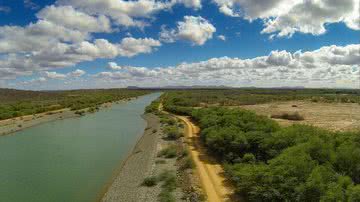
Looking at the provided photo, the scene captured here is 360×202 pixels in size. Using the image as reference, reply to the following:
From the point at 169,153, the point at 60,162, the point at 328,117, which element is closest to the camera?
the point at 60,162

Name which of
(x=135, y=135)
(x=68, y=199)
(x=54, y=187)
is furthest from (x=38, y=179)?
(x=135, y=135)

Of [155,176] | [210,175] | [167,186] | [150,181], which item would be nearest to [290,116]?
[210,175]

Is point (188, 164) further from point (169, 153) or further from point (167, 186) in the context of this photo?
point (169, 153)

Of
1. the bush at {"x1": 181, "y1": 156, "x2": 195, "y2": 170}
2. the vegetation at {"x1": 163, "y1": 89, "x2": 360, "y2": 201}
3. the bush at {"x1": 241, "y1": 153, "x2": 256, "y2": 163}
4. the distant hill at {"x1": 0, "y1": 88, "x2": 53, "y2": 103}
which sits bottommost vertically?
the distant hill at {"x1": 0, "y1": 88, "x2": 53, "y2": 103}

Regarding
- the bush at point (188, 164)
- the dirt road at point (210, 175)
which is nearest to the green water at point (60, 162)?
the bush at point (188, 164)

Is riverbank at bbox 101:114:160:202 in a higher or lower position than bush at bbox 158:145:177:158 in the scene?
lower

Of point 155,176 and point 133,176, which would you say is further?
point 133,176

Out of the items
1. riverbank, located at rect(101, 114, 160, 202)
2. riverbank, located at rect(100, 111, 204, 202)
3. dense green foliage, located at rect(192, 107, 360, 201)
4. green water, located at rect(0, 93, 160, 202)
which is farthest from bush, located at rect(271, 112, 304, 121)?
dense green foliage, located at rect(192, 107, 360, 201)

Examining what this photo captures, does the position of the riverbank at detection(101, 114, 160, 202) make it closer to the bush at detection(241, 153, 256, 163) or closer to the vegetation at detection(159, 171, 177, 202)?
the vegetation at detection(159, 171, 177, 202)
